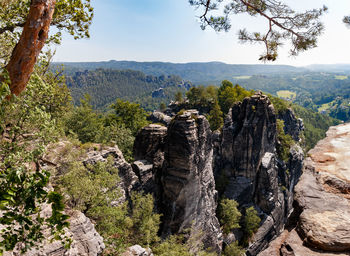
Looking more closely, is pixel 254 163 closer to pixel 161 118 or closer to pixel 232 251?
pixel 232 251

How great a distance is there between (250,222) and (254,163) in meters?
12.9

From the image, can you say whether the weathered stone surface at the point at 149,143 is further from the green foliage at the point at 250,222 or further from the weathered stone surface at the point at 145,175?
the green foliage at the point at 250,222

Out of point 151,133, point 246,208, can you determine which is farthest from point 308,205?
point 246,208

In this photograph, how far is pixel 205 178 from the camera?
29875mm

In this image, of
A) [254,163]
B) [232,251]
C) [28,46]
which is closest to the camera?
[28,46]

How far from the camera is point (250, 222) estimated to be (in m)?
39.7

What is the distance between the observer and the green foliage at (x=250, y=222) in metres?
39.7

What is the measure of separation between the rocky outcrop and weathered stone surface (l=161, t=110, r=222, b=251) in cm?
1945

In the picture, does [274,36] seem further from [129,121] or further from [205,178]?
[129,121]

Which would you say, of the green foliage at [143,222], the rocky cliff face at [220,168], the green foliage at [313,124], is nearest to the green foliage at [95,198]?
the green foliage at [143,222]

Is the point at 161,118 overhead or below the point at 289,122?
overhead

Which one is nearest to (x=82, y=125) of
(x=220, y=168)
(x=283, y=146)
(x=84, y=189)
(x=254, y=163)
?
(x=84, y=189)

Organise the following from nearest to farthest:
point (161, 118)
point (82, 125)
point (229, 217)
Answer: point (229, 217) → point (82, 125) → point (161, 118)

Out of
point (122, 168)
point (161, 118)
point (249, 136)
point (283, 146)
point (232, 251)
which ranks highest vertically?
point (122, 168)
